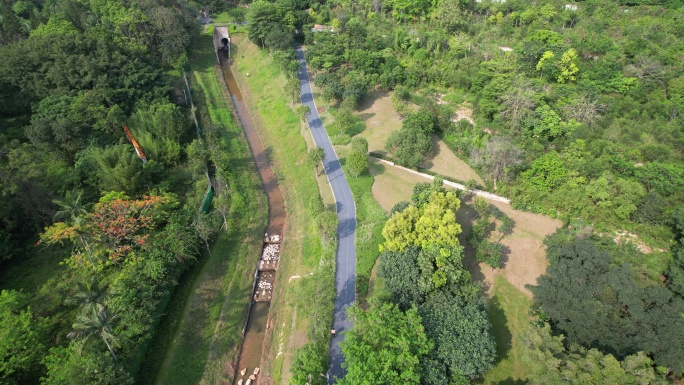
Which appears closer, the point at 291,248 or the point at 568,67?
the point at 291,248

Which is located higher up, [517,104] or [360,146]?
[517,104]

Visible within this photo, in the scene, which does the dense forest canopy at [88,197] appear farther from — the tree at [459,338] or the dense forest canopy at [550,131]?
the tree at [459,338]

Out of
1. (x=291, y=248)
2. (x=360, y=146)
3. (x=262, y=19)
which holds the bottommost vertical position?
(x=291, y=248)

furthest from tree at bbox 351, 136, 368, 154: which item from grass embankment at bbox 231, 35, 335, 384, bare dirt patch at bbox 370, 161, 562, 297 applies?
grass embankment at bbox 231, 35, 335, 384

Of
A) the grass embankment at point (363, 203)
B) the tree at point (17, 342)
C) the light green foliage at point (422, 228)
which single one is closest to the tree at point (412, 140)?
the grass embankment at point (363, 203)

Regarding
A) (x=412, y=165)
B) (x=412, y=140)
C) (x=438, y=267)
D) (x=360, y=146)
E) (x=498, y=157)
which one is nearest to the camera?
(x=438, y=267)

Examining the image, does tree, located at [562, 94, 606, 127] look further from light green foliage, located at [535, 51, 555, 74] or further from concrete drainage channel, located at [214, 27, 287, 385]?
concrete drainage channel, located at [214, 27, 287, 385]

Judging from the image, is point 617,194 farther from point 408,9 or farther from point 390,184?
point 408,9

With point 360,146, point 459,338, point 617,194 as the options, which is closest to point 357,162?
point 360,146
